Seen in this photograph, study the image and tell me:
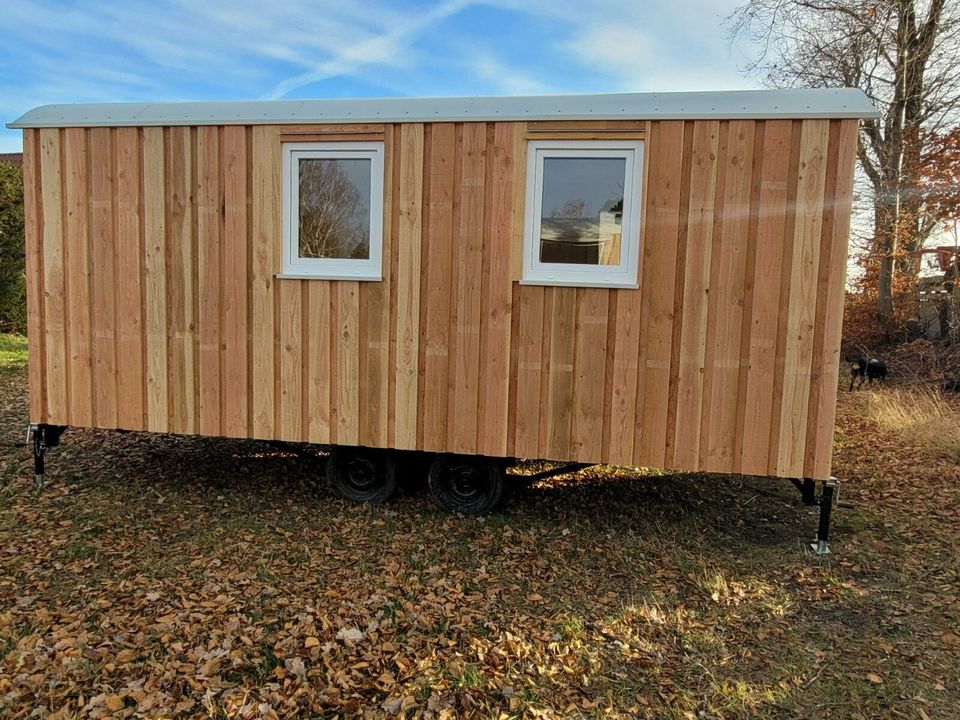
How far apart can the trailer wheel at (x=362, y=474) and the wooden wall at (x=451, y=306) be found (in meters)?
0.36

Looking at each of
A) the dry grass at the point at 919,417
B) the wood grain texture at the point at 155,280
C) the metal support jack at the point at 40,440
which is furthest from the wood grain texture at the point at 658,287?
the metal support jack at the point at 40,440

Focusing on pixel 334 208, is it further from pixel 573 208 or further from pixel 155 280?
pixel 573 208

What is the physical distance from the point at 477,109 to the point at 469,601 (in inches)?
122

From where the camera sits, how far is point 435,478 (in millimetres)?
4914

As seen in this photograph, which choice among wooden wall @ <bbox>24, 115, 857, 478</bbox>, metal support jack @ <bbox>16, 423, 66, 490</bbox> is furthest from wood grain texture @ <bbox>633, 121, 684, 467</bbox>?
metal support jack @ <bbox>16, 423, 66, 490</bbox>

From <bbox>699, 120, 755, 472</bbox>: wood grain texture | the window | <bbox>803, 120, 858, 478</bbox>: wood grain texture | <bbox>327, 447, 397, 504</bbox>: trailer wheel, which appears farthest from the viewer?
<bbox>327, 447, 397, 504</bbox>: trailer wheel

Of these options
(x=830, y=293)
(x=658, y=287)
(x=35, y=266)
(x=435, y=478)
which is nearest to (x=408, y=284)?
(x=435, y=478)

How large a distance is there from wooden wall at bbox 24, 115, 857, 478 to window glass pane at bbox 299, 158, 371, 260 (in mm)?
197

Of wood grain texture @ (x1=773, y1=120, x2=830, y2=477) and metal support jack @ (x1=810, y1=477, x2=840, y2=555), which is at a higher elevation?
wood grain texture @ (x1=773, y1=120, x2=830, y2=477)

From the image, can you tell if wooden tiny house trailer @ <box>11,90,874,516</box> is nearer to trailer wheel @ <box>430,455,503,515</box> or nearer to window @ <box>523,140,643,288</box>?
window @ <box>523,140,643,288</box>

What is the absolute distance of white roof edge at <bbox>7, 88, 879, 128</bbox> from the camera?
4.03 meters

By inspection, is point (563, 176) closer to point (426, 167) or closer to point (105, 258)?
point (426, 167)

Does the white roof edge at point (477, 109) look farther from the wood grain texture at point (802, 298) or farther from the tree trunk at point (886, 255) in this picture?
the tree trunk at point (886, 255)

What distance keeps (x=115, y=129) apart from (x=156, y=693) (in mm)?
3958
